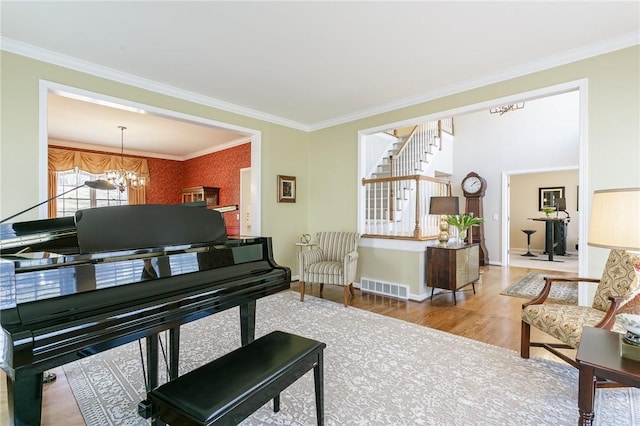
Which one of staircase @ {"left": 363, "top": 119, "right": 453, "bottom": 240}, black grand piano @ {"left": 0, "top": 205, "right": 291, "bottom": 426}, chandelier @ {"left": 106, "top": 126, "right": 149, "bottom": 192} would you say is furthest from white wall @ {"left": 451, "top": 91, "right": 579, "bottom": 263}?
chandelier @ {"left": 106, "top": 126, "right": 149, "bottom": 192}

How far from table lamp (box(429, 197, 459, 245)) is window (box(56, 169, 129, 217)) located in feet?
20.3

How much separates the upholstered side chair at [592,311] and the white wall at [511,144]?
4217 millimetres

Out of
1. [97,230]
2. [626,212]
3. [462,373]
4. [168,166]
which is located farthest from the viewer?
[168,166]

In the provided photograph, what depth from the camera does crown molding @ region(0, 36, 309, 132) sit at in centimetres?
273

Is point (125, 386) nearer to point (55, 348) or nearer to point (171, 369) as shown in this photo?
point (171, 369)

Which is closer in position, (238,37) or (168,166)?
(238,37)

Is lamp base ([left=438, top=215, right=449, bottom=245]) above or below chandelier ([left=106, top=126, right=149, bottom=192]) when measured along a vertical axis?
below

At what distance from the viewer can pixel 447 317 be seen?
3.35 meters

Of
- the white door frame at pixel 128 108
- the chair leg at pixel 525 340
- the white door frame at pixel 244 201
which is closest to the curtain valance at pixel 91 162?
the white door frame at pixel 244 201

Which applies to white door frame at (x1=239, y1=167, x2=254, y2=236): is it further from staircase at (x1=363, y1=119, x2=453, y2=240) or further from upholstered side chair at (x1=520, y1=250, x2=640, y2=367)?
upholstered side chair at (x1=520, y1=250, x2=640, y2=367)

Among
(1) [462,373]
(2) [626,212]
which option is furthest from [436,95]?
(1) [462,373]

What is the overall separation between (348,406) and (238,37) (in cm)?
293

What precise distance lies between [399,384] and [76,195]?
772 centimetres

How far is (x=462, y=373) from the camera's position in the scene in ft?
7.11
